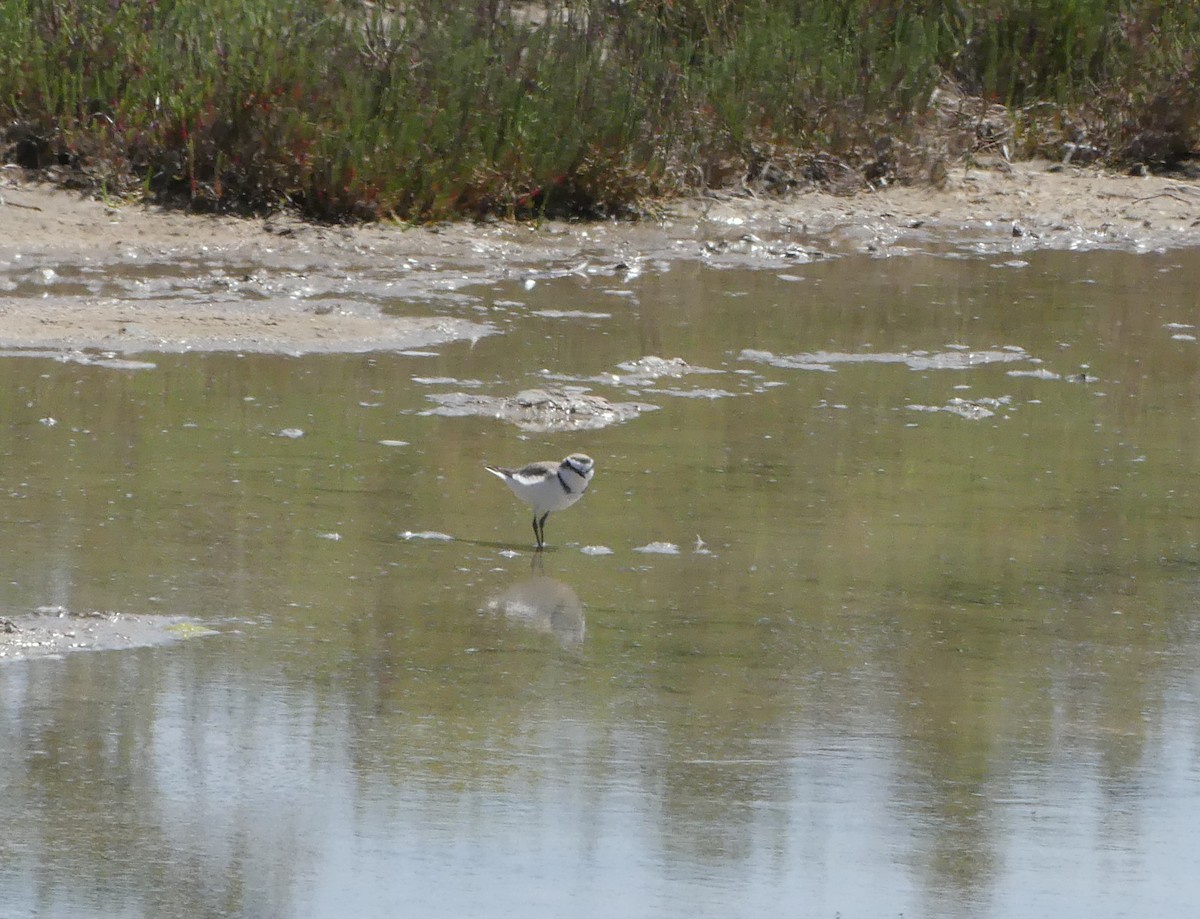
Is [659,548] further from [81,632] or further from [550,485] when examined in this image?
[81,632]

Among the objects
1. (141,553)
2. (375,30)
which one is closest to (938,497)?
(141,553)

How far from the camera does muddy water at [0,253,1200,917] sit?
3.81 meters

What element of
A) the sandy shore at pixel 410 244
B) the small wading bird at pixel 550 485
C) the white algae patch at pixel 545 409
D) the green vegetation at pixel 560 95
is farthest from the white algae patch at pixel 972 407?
the green vegetation at pixel 560 95

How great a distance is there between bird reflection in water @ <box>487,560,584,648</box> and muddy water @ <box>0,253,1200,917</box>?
22mm

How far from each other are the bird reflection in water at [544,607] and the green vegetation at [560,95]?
20.9ft

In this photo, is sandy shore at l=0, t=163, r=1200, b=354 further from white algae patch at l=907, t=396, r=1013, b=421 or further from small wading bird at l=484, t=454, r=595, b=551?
small wading bird at l=484, t=454, r=595, b=551

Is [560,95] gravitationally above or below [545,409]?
above

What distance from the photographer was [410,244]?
11516mm

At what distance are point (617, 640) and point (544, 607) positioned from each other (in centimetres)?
37

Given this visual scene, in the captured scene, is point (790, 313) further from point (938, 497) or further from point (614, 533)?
point (614, 533)

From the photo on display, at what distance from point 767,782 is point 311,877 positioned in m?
1.08

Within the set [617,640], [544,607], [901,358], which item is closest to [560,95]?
[901,358]

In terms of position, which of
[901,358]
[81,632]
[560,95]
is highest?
[81,632]

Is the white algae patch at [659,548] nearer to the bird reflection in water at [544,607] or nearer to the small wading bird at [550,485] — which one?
the small wading bird at [550,485]
